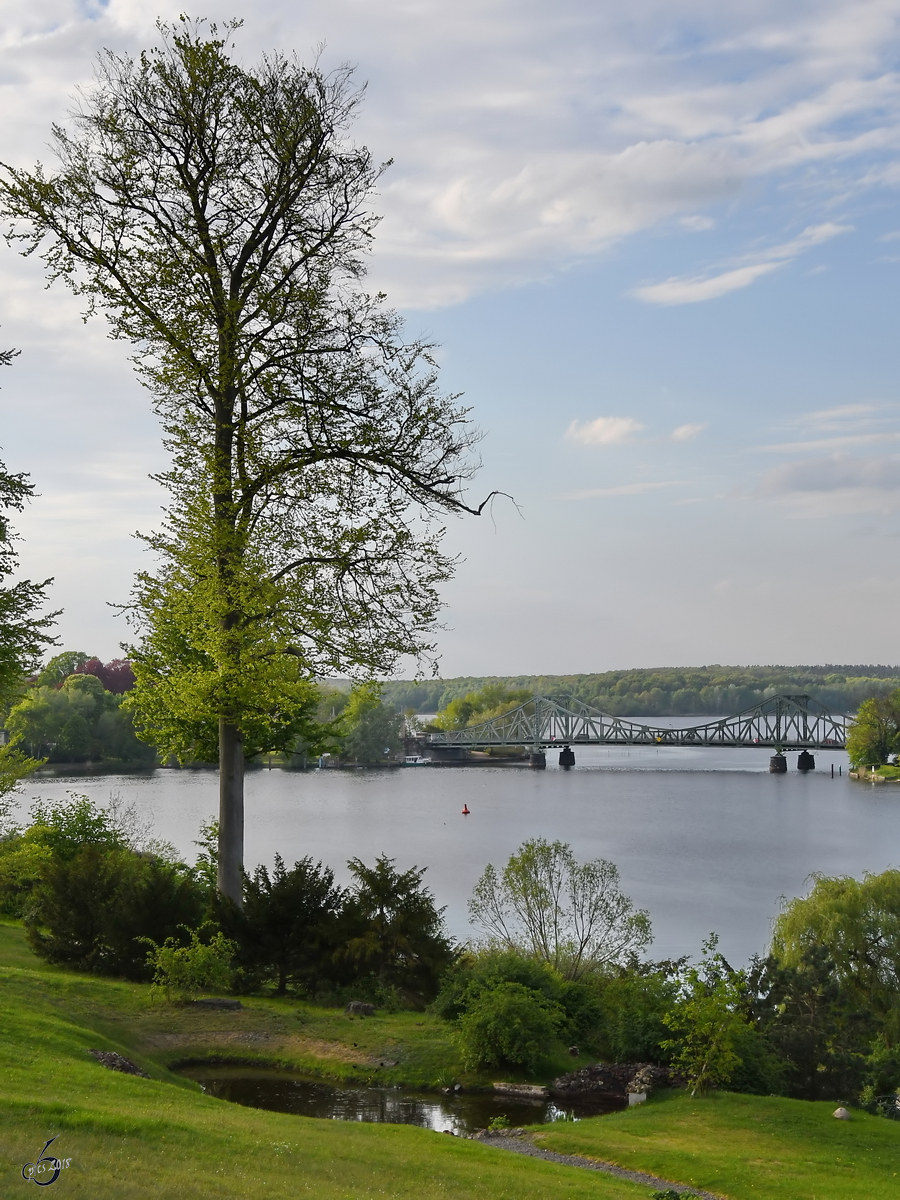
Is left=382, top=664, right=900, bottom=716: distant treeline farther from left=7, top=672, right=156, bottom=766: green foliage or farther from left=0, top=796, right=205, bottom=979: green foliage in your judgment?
left=0, top=796, right=205, bottom=979: green foliage

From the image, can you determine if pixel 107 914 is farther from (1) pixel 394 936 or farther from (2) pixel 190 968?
(1) pixel 394 936

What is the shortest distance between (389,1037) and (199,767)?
195 ft

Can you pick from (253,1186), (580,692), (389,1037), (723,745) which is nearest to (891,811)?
(723,745)

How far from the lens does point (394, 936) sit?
1313 centimetres

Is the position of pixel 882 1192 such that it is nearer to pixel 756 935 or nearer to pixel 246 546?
pixel 246 546

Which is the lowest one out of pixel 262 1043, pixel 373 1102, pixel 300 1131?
pixel 373 1102

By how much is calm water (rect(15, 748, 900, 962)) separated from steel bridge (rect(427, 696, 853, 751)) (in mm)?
11131

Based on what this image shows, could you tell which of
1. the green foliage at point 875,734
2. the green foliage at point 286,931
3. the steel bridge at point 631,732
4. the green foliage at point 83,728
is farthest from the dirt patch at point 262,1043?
the steel bridge at point 631,732

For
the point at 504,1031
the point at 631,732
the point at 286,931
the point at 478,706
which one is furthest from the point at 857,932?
the point at 478,706

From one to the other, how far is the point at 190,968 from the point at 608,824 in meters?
35.2

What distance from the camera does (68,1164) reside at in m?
4.86

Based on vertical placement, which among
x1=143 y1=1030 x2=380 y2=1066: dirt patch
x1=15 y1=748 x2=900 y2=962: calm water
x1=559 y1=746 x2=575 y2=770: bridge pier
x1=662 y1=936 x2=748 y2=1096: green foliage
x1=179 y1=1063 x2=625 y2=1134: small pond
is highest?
x1=662 y1=936 x2=748 y2=1096: green foliage

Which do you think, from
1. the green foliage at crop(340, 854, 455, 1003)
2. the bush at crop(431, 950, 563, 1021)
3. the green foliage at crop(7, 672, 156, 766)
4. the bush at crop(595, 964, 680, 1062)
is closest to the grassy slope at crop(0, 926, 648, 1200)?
the bush at crop(431, 950, 563, 1021)

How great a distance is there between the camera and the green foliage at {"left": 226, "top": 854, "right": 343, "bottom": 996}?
12805 millimetres
